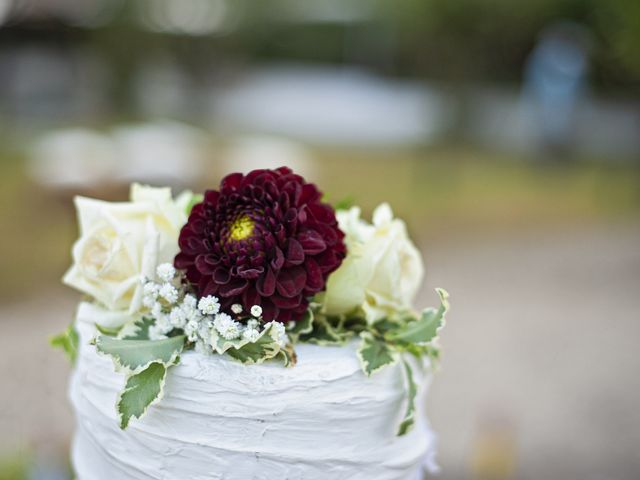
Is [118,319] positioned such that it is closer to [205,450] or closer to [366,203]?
[205,450]

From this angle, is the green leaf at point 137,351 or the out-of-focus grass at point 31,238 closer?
the green leaf at point 137,351

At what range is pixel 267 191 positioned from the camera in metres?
1.12

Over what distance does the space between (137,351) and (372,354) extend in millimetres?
347

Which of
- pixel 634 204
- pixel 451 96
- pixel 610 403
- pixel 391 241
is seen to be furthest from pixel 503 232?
pixel 391 241

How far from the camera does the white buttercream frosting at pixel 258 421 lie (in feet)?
3.65

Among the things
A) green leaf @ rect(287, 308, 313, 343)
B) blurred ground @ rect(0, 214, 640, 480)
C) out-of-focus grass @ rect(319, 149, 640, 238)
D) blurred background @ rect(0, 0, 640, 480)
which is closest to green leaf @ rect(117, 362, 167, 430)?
green leaf @ rect(287, 308, 313, 343)

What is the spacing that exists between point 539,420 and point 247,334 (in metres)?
3.39

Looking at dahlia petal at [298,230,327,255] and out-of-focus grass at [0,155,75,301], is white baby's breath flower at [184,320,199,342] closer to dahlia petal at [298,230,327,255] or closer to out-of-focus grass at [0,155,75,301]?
dahlia petal at [298,230,327,255]

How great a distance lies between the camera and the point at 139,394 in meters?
1.08

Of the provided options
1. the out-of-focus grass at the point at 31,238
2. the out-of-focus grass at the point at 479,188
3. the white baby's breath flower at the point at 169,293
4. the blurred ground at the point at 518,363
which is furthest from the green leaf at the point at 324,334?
the out-of-focus grass at the point at 479,188

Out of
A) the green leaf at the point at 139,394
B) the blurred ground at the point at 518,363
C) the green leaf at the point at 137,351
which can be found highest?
the green leaf at the point at 137,351

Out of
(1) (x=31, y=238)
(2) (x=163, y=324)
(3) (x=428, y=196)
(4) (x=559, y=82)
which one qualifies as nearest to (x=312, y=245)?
(2) (x=163, y=324)

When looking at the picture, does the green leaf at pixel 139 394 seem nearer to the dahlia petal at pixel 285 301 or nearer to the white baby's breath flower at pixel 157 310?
the white baby's breath flower at pixel 157 310

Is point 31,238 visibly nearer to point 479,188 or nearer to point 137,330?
point 479,188
